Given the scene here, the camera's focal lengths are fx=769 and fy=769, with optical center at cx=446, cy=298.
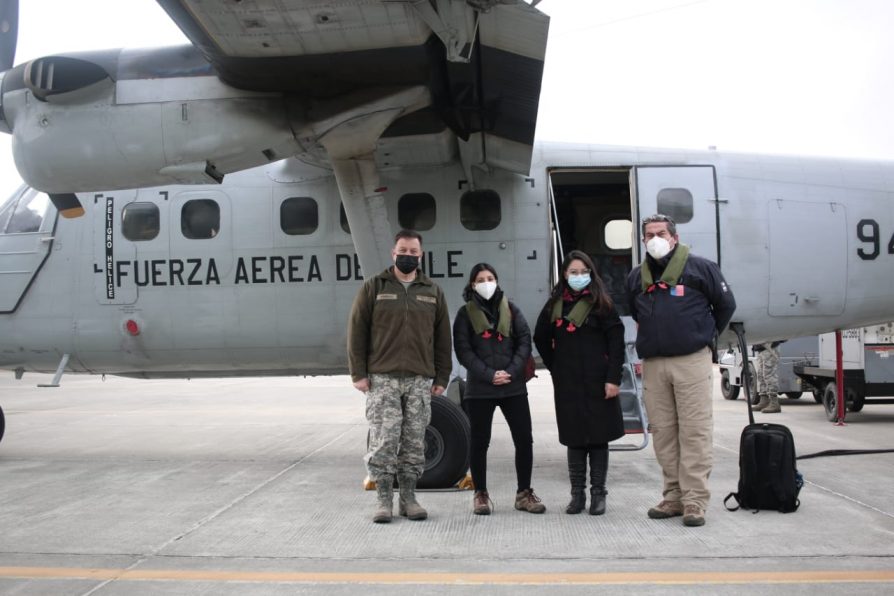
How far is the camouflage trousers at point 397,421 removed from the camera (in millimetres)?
5699

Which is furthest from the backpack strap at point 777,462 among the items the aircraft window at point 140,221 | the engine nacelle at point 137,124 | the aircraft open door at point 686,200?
the aircraft window at point 140,221

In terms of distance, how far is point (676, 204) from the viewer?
8.31 m

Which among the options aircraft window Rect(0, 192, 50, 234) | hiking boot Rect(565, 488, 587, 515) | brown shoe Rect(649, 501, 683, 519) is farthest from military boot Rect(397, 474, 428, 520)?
aircraft window Rect(0, 192, 50, 234)

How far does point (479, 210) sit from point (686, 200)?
2239mm

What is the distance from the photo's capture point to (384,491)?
579cm

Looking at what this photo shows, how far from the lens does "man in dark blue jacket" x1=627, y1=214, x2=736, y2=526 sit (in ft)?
18.5

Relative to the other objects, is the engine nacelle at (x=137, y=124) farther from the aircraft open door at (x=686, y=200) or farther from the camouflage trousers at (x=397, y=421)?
the aircraft open door at (x=686, y=200)

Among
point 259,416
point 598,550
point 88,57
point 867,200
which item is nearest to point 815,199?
point 867,200

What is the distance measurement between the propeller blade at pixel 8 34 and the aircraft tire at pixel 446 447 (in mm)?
5717

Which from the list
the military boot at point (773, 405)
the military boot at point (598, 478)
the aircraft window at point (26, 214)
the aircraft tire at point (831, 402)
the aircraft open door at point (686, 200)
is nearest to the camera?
the military boot at point (598, 478)

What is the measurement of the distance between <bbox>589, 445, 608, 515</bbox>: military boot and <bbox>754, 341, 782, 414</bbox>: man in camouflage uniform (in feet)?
33.4

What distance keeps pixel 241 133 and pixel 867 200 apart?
6636 millimetres

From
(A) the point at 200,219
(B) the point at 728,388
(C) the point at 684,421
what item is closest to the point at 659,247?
(C) the point at 684,421

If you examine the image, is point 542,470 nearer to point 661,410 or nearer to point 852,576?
point 661,410
